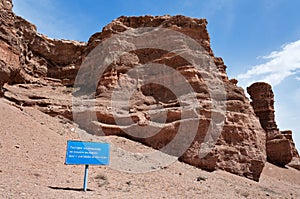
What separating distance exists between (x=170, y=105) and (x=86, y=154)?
11573 mm

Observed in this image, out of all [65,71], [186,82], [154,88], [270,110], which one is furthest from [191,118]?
[270,110]

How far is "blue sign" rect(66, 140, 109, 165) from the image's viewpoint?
9.31 meters

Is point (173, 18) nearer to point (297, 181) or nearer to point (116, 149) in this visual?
point (116, 149)

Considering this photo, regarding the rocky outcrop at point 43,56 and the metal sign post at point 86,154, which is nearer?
the metal sign post at point 86,154

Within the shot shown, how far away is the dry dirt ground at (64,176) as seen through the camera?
850 cm

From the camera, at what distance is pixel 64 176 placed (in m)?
10.5

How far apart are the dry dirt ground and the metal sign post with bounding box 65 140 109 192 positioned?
0.89 metres

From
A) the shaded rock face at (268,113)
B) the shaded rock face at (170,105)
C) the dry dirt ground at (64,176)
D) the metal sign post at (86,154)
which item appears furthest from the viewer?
the shaded rock face at (268,113)

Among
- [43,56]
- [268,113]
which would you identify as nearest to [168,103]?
[43,56]

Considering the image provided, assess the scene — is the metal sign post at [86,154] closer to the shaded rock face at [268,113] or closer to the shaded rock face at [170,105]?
the shaded rock face at [170,105]

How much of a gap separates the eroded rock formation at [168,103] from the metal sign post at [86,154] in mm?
8517

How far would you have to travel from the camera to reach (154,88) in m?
22.5

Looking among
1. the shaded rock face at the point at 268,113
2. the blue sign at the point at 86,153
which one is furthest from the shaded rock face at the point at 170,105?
the shaded rock face at the point at 268,113

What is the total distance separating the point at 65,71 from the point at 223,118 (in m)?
19.5
